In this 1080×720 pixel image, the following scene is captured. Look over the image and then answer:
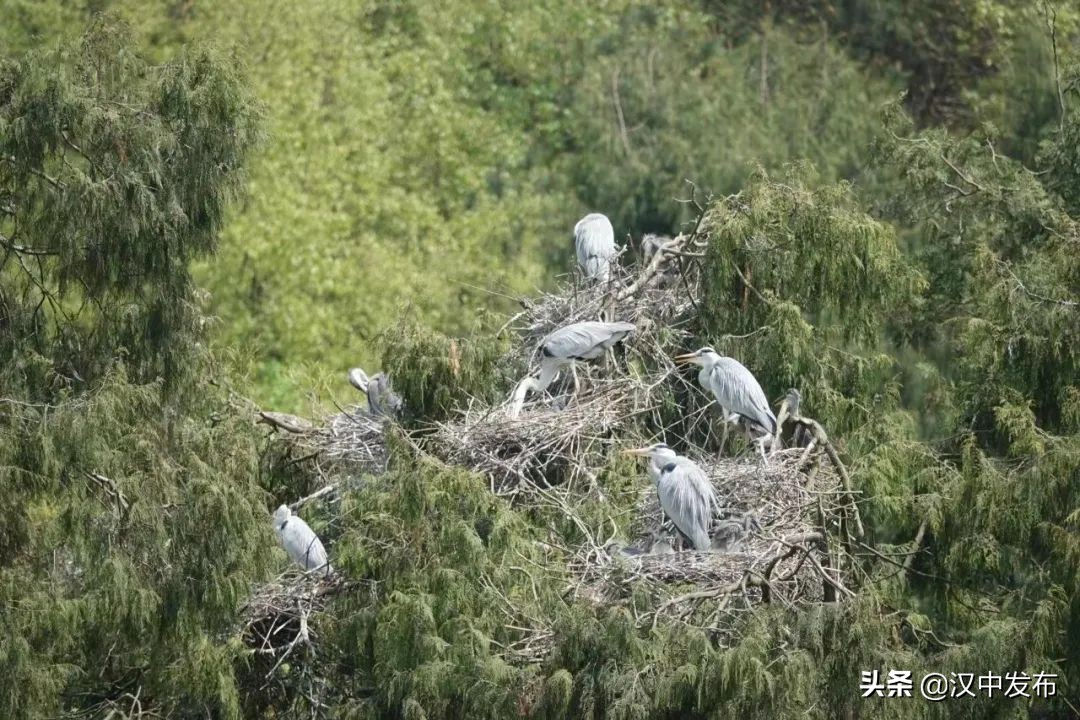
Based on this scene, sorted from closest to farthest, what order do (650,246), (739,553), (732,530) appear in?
(739,553) → (732,530) → (650,246)

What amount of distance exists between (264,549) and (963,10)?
787 inches

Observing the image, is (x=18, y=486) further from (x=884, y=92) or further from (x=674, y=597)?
(x=884, y=92)

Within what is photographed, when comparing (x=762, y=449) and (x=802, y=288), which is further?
(x=802, y=288)

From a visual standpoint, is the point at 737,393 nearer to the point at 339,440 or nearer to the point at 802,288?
the point at 802,288

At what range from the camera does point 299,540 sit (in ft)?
38.7

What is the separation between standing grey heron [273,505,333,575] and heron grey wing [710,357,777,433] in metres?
2.37

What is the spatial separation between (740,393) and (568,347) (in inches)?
39.2

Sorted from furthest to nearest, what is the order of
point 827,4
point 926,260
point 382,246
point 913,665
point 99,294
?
point 827,4 < point 382,246 < point 926,260 < point 99,294 < point 913,665


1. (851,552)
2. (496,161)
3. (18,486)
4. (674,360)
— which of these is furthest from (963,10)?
(18,486)

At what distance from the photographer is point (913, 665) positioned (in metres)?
9.20

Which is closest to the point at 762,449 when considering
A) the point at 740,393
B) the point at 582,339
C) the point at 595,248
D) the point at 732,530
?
the point at 740,393

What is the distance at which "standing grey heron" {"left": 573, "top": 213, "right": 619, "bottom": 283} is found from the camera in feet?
43.0

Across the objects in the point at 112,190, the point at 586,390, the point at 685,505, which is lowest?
the point at 586,390

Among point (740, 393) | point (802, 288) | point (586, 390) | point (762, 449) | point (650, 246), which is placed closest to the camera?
point (762, 449)
